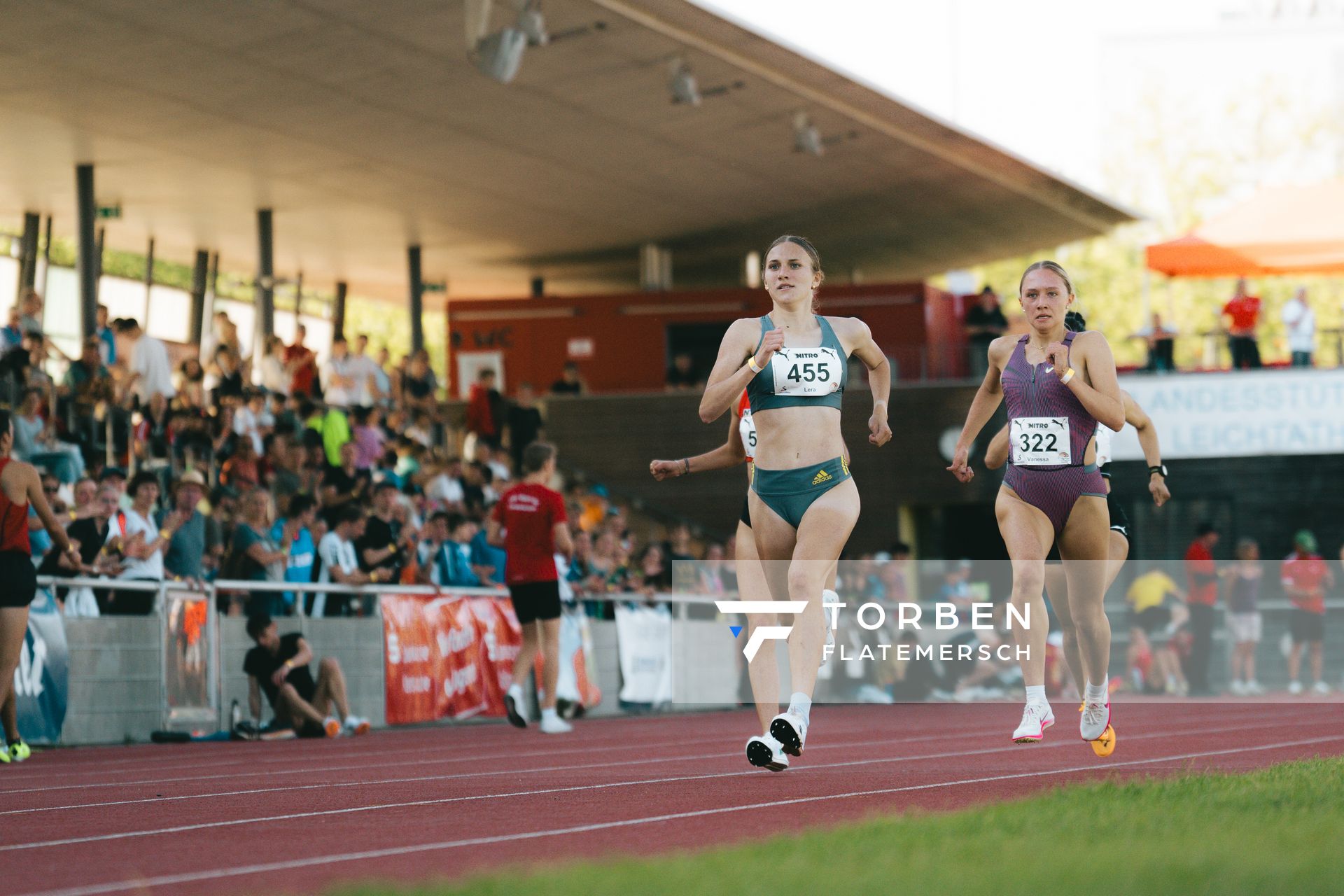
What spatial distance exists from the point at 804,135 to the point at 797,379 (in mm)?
19826

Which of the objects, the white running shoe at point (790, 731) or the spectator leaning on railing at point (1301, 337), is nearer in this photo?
the white running shoe at point (790, 731)

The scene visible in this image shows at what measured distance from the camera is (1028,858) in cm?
497

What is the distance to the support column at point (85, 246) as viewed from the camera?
27.8m

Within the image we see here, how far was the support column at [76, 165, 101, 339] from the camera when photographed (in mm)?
27797

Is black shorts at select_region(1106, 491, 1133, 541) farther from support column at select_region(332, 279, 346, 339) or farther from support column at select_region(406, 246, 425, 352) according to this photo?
support column at select_region(332, 279, 346, 339)

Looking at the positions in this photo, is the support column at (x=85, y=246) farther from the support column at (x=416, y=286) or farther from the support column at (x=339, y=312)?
the support column at (x=339, y=312)

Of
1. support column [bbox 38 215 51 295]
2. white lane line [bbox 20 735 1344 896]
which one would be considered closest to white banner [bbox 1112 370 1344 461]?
support column [bbox 38 215 51 295]

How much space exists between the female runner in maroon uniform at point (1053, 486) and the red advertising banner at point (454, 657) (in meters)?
8.36

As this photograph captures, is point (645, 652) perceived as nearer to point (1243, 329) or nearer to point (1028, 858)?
point (1243, 329)

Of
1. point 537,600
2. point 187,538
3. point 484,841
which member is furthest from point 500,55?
point 484,841

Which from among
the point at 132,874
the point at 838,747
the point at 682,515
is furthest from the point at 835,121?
the point at 132,874

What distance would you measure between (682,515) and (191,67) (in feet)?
47.7

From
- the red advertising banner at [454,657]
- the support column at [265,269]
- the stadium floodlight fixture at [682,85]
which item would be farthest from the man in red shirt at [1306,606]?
the support column at [265,269]

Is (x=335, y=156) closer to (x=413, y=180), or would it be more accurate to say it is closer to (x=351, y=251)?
(x=413, y=180)
